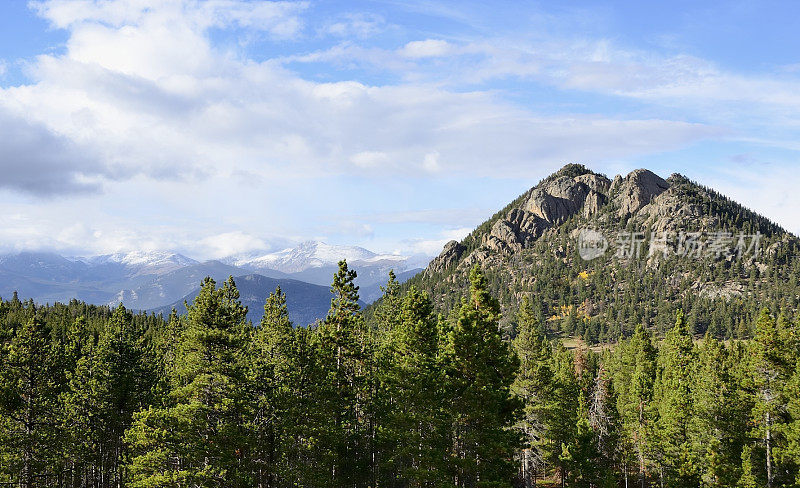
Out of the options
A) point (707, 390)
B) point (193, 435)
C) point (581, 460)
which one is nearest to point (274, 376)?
point (193, 435)

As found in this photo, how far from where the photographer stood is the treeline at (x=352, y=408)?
3309 centimetres

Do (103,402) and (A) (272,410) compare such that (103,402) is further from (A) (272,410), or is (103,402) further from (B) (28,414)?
(A) (272,410)

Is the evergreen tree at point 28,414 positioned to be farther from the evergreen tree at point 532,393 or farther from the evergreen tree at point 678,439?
the evergreen tree at point 678,439

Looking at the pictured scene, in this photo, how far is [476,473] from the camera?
1320 inches

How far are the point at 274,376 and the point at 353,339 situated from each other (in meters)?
9.15

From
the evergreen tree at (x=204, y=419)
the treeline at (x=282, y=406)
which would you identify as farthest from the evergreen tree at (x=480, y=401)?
the evergreen tree at (x=204, y=419)

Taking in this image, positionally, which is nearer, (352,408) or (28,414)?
(28,414)

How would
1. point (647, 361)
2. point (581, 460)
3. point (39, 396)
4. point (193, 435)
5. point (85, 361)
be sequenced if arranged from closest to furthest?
point (193, 435) → point (39, 396) → point (85, 361) → point (581, 460) → point (647, 361)

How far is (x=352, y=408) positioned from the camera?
148ft

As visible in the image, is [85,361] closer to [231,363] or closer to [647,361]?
[231,363]

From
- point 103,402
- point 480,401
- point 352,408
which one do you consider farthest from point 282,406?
point 103,402

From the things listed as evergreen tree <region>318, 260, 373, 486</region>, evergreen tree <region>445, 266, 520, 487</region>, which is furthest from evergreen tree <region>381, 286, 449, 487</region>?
evergreen tree <region>318, 260, 373, 486</region>

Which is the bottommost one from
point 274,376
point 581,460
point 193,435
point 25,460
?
point 581,460

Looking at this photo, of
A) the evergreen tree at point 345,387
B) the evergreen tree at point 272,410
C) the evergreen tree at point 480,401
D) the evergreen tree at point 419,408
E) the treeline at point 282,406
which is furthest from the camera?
the evergreen tree at point 345,387
